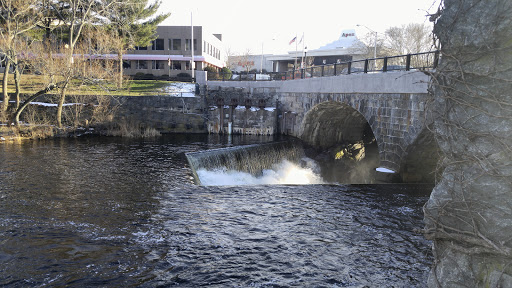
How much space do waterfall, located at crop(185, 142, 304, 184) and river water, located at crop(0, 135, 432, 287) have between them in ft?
5.67

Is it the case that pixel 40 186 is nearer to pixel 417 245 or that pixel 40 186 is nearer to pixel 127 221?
pixel 127 221

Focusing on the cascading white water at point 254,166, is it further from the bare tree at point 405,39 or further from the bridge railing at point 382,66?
the bare tree at point 405,39

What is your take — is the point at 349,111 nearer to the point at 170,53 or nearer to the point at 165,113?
the point at 165,113

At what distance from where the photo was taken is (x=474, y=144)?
11.8 ft

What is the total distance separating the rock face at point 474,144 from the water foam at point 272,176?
13.9 m

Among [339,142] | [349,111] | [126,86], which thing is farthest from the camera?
[126,86]

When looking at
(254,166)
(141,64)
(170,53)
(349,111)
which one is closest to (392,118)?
(254,166)

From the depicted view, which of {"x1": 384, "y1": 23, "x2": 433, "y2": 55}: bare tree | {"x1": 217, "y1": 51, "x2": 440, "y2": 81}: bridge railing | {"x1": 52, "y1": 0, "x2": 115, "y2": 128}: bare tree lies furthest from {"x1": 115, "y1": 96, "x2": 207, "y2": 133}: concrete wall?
{"x1": 384, "y1": 23, "x2": 433, "y2": 55}: bare tree

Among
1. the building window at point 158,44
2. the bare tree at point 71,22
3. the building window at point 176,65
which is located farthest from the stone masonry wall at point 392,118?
the building window at point 158,44

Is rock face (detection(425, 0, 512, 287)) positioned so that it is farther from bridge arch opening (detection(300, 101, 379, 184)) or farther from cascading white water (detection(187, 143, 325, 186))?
bridge arch opening (detection(300, 101, 379, 184))

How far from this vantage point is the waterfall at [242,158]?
18750 millimetres

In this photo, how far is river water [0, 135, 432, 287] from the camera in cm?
799

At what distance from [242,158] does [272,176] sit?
191 cm

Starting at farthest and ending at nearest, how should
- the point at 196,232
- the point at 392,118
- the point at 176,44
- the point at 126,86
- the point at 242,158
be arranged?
the point at 176,44
the point at 126,86
the point at 242,158
the point at 392,118
the point at 196,232
